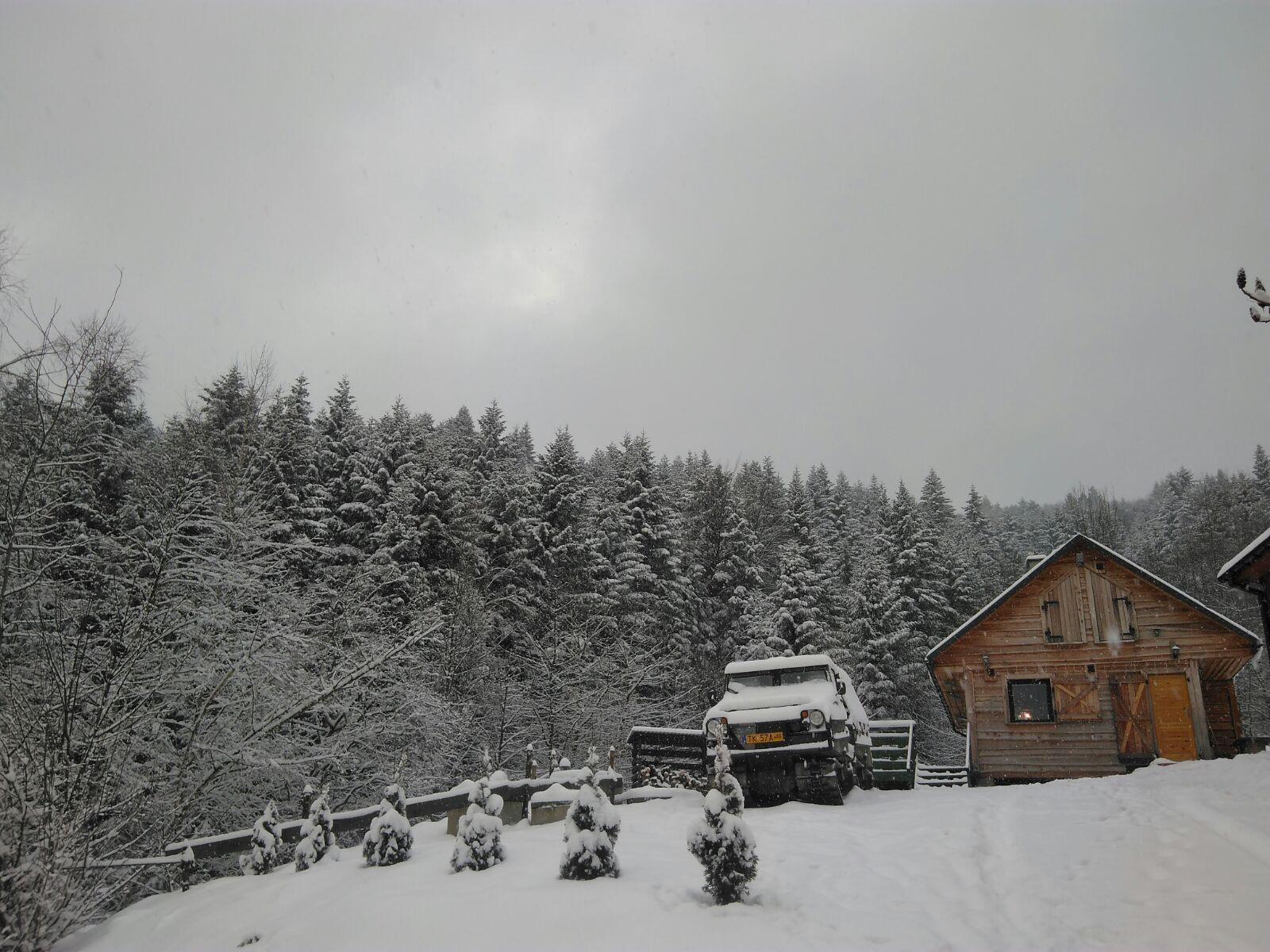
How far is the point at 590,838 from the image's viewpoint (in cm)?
659

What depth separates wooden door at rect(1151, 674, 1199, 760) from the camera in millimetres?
18016

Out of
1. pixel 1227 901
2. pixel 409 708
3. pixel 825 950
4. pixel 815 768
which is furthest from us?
pixel 409 708

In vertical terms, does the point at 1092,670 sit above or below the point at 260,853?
above

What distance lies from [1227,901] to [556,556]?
82.2 ft

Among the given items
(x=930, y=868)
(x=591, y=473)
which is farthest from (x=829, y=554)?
(x=930, y=868)

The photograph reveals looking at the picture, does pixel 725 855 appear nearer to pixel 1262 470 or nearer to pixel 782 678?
pixel 782 678

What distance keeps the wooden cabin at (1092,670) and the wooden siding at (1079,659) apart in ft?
0.07

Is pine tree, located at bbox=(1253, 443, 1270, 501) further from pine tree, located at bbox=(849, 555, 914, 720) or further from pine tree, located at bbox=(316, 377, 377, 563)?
pine tree, located at bbox=(316, 377, 377, 563)

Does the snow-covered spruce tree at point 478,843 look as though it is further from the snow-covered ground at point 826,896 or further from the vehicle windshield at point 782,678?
the vehicle windshield at point 782,678

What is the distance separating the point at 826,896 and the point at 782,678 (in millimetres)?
7274

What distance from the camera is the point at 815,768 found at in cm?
1166

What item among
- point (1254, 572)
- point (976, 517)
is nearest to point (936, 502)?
point (976, 517)

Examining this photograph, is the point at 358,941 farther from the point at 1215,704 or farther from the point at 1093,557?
the point at 1215,704

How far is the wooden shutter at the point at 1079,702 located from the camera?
62.2ft
